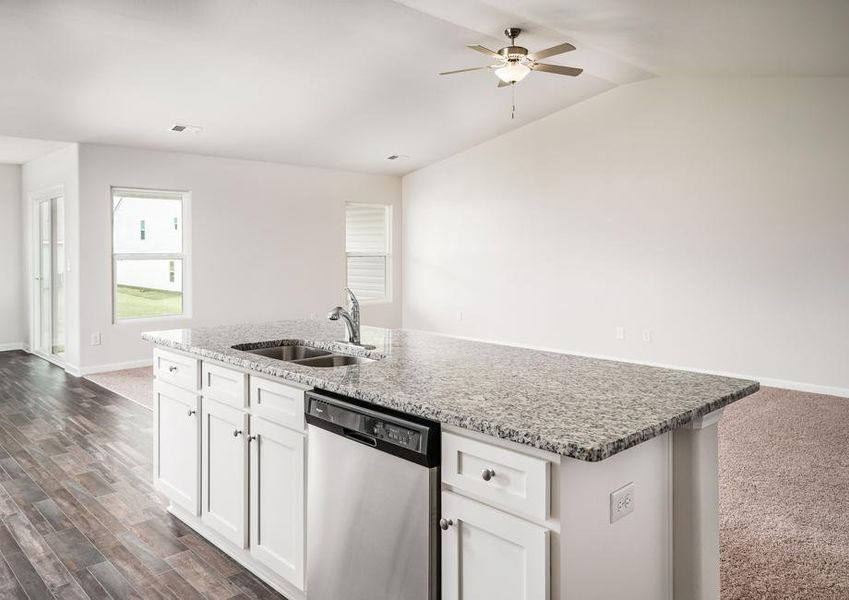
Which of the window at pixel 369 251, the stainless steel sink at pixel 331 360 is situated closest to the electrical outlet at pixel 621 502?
the stainless steel sink at pixel 331 360

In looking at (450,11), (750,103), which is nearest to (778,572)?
(450,11)

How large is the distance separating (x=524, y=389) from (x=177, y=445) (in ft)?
5.82

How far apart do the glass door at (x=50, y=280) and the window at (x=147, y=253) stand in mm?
758

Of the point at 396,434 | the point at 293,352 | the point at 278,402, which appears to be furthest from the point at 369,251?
the point at 396,434

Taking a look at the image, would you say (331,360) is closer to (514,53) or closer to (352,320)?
(352,320)

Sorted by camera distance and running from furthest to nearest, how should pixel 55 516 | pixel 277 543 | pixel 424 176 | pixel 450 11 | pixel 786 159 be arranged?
pixel 424 176 < pixel 786 159 < pixel 450 11 < pixel 55 516 < pixel 277 543

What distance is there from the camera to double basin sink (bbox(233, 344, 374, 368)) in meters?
2.64

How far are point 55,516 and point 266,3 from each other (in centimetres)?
319

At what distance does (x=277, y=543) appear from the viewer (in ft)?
7.27

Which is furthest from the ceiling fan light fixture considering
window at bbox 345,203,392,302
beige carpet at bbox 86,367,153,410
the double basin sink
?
window at bbox 345,203,392,302

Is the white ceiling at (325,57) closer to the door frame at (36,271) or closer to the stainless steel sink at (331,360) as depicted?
the door frame at (36,271)

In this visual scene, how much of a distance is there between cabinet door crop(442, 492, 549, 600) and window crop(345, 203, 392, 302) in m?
7.38

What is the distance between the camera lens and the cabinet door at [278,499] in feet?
6.88

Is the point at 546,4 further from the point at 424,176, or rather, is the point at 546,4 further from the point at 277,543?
the point at 424,176
